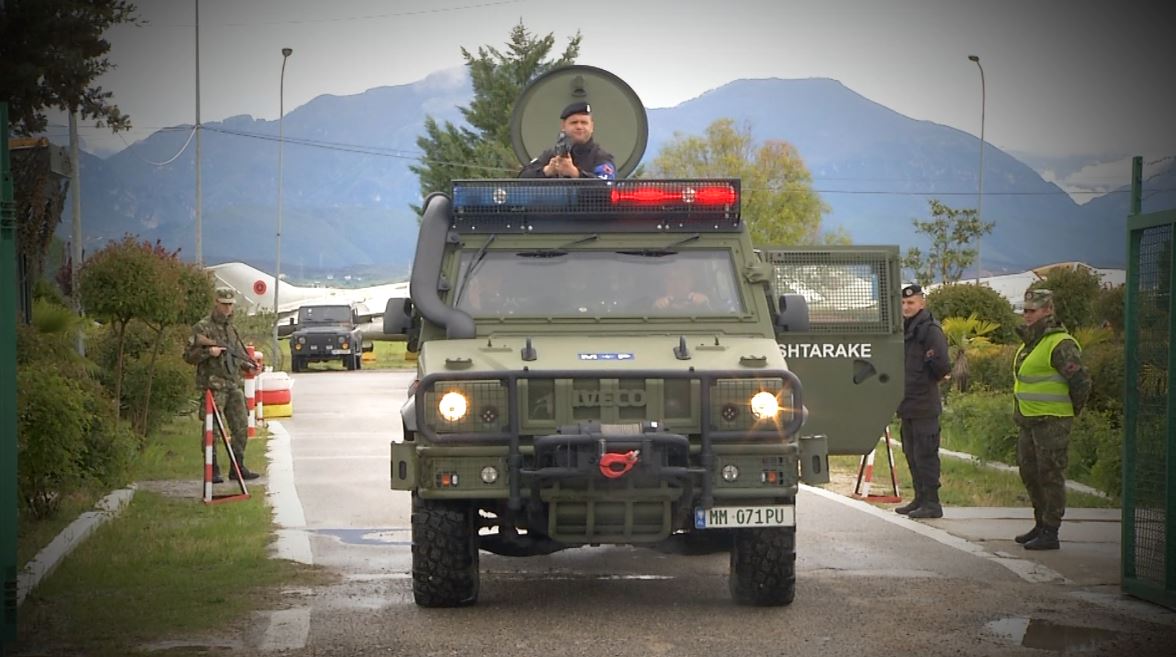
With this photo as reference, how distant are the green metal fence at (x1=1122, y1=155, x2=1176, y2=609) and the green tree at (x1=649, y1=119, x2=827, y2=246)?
60913mm

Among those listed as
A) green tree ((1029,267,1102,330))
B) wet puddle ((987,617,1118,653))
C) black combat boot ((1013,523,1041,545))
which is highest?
green tree ((1029,267,1102,330))

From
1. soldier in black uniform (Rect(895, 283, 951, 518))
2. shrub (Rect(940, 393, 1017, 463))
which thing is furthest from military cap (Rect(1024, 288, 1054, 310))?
shrub (Rect(940, 393, 1017, 463))

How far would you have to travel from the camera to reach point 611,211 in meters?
10.1

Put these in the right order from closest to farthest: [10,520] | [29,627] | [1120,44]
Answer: [10,520], [29,627], [1120,44]

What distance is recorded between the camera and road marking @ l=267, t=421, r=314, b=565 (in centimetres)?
1154

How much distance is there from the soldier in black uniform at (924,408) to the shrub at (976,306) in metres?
14.7

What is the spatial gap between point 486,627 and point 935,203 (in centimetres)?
4130

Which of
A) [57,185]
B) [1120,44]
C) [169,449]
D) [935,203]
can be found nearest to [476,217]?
[169,449]

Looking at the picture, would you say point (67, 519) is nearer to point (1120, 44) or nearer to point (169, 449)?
point (169, 449)

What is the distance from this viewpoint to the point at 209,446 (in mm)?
14641

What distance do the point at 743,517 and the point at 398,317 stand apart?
108 inches

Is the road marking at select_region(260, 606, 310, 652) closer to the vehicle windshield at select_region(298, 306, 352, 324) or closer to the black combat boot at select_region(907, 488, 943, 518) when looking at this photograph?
the black combat boot at select_region(907, 488, 943, 518)

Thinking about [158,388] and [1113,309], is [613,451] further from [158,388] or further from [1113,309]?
[1113,309]

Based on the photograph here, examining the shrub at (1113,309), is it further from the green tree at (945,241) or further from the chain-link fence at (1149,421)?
the green tree at (945,241)
